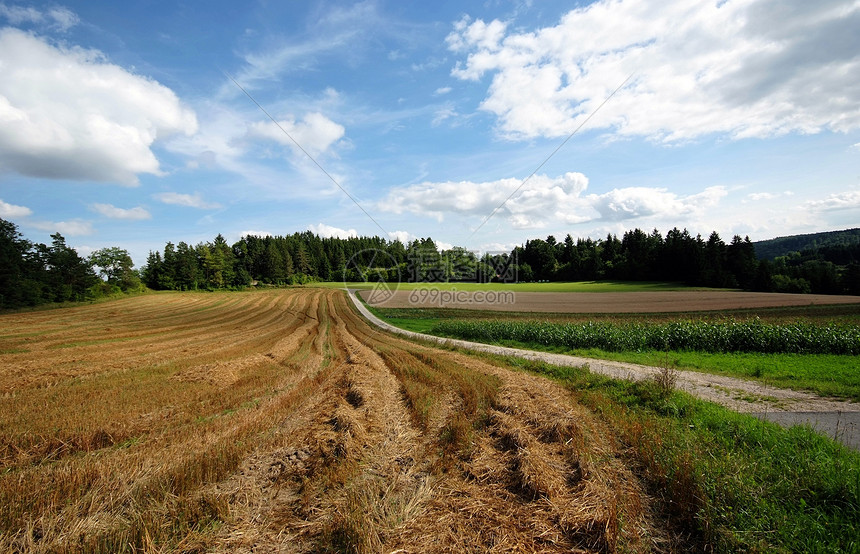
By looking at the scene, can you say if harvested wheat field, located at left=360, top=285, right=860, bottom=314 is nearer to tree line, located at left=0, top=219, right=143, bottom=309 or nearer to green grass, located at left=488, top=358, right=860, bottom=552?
green grass, located at left=488, top=358, right=860, bottom=552

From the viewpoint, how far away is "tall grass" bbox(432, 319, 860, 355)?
682 inches

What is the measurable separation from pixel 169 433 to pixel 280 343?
1504 cm

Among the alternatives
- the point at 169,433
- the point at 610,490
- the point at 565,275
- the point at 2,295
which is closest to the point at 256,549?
the point at 610,490

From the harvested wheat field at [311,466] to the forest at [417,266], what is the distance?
4372 centimetres

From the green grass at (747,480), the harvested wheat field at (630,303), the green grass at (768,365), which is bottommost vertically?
the harvested wheat field at (630,303)

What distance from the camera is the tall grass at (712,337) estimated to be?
1731 centimetres

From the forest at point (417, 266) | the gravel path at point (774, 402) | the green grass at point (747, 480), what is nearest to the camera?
the green grass at point (747, 480)

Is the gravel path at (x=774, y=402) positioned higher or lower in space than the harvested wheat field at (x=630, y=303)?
higher

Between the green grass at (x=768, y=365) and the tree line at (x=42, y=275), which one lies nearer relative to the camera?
the green grass at (x=768, y=365)

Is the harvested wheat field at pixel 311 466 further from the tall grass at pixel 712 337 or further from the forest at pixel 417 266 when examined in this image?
the forest at pixel 417 266

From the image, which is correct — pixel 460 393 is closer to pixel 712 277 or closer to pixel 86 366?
pixel 86 366

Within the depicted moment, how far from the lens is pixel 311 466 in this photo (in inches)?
243

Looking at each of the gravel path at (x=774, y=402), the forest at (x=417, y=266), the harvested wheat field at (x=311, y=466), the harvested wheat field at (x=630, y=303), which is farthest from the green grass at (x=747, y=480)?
the forest at (x=417, y=266)

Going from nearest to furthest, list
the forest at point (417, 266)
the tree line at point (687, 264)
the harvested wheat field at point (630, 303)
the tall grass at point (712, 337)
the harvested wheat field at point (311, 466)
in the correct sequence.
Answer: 1. the harvested wheat field at point (311, 466)
2. the tall grass at point (712, 337)
3. the harvested wheat field at point (630, 303)
4. the forest at point (417, 266)
5. the tree line at point (687, 264)
